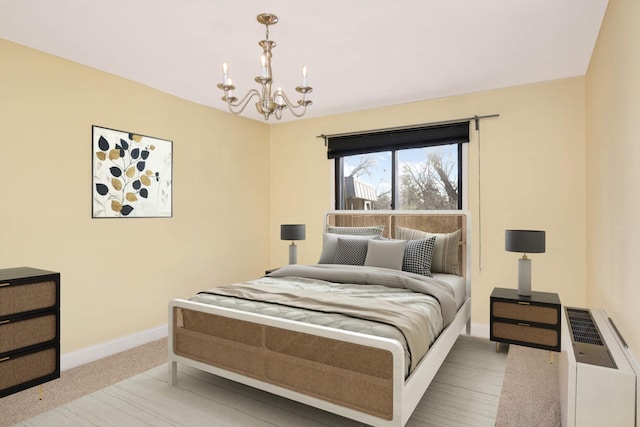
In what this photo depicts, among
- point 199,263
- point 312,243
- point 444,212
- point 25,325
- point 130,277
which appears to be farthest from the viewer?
point 312,243

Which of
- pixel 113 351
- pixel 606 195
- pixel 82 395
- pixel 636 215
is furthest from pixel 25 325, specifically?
pixel 606 195

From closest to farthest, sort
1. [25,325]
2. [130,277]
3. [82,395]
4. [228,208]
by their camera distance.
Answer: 1. [25,325]
2. [82,395]
3. [130,277]
4. [228,208]

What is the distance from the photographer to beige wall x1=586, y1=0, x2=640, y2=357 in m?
1.78

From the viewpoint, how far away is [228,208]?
4664 millimetres

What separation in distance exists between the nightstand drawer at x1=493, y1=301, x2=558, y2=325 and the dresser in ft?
11.2

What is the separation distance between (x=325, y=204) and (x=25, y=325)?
3.30 m

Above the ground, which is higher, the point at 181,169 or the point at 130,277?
the point at 181,169

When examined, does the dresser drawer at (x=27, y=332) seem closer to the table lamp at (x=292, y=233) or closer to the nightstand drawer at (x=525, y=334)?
the table lamp at (x=292, y=233)

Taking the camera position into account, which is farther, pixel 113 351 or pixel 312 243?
pixel 312 243

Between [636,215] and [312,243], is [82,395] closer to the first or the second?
[312,243]

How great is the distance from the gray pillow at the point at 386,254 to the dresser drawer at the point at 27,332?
100 inches

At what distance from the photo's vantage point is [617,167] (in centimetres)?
216

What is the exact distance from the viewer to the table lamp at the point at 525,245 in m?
3.07

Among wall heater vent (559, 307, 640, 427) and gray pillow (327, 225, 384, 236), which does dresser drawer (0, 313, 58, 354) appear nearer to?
gray pillow (327, 225, 384, 236)
